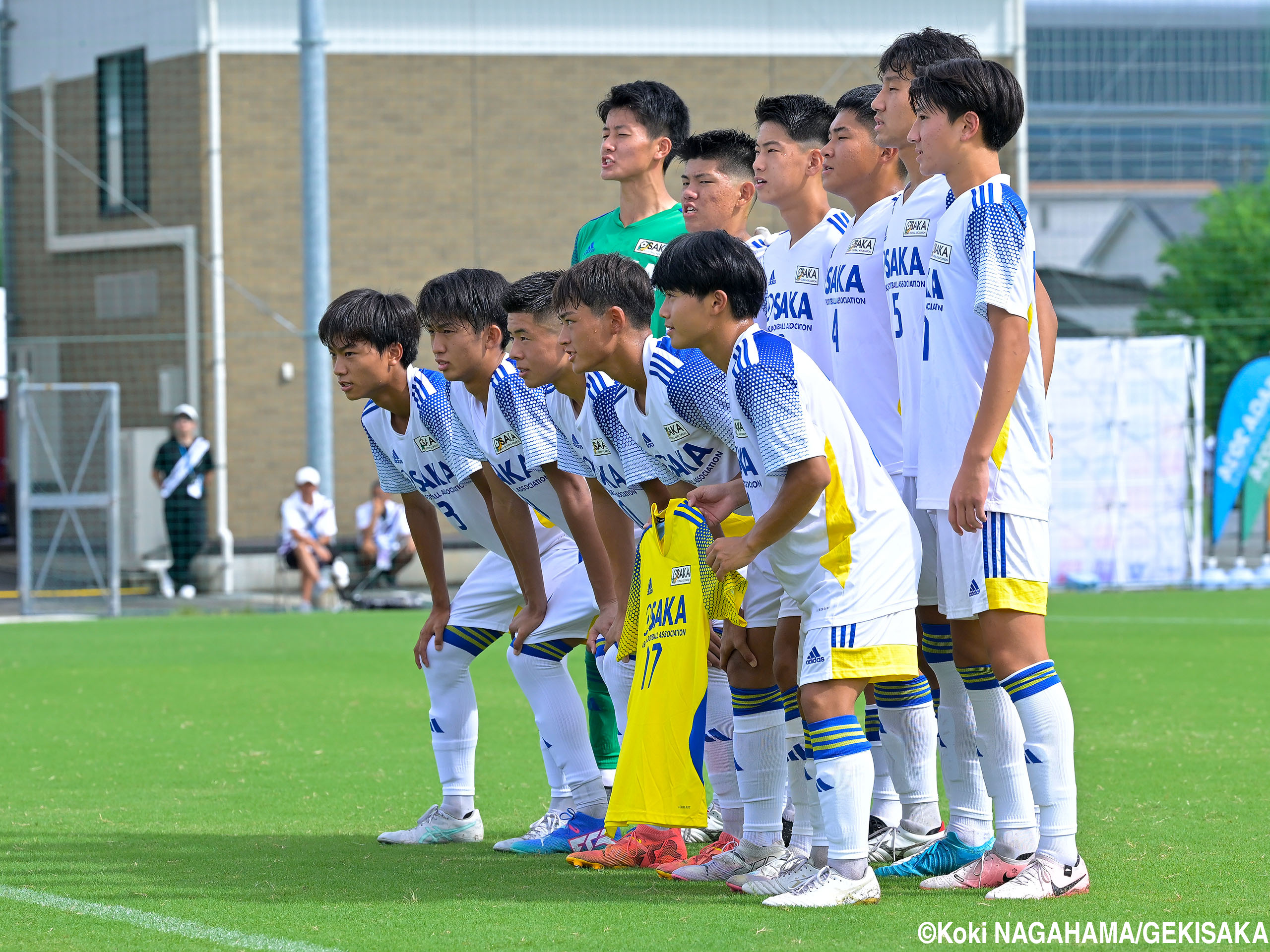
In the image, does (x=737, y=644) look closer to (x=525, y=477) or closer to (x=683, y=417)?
(x=683, y=417)

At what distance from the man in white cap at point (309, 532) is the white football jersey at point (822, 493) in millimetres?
12683

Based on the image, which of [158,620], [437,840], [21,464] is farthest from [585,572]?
[21,464]

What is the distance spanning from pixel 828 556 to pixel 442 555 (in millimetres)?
1738

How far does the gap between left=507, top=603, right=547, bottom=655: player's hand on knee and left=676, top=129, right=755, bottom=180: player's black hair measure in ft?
5.22

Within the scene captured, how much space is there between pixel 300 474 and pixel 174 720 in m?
8.10

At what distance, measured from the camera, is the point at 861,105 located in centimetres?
499

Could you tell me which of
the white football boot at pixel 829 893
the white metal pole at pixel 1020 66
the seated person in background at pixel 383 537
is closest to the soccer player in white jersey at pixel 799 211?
the white football boot at pixel 829 893

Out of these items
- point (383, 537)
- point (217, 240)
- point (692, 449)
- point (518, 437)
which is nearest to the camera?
point (692, 449)

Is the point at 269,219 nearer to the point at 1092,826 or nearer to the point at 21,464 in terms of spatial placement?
the point at 21,464

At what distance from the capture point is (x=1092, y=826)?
534cm

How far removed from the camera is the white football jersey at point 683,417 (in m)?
4.55

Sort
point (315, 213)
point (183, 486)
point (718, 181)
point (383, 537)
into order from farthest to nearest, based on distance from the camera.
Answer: point (183, 486), point (383, 537), point (315, 213), point (718, 181)

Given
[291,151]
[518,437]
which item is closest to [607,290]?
[518,437]

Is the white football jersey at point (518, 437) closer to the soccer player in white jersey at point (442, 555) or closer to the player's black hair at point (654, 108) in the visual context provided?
the soccer player in white jersey at point (442, 555)
